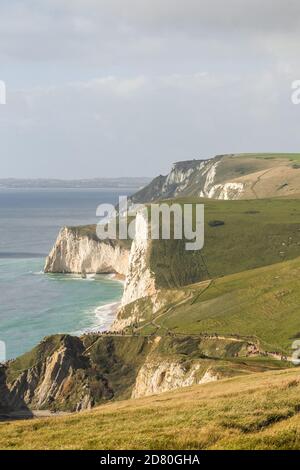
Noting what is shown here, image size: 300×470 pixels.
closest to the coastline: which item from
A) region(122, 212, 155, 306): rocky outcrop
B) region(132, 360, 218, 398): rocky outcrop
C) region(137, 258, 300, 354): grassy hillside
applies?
region(122, 212, 155, 306): rocky outcrop

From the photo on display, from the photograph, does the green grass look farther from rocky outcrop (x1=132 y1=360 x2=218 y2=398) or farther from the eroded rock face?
rocky outcrop (x1=132 y1=360 x2=218 y2=398)

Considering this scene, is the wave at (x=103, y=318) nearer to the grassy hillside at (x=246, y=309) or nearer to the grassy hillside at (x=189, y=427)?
the grassy hillside at (x=246, y=309)

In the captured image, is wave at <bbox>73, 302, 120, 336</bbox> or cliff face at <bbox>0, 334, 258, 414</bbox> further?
wave at <bbox>73, 302, 120, 336</bbox>

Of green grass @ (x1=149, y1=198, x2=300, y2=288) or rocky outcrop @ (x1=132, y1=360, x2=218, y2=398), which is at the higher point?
green grass @ (x1=149, y1=198, x2=300, y2=288)

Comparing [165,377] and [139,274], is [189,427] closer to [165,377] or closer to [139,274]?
[165,377]

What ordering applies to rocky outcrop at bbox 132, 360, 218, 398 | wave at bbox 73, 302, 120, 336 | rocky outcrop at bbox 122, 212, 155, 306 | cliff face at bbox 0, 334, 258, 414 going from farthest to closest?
rocky outcrop at bbox 122, 212, 155, 306 < wave at bbox 73, 302, 120, 336 < cliff face at bbox 0, 334, 258, 414 < rocky outcrop at bbox 132, 360, 218, 398

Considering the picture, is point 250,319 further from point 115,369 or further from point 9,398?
point 9,398

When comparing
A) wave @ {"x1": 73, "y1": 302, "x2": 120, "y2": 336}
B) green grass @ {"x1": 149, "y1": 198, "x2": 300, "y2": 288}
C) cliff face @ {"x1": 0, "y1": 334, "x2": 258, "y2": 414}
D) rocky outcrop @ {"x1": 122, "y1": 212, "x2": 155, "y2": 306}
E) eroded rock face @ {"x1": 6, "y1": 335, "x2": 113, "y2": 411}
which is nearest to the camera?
cliff face @ {"x1": 0, "y1": 334, "x2": 258, "y2": 414}

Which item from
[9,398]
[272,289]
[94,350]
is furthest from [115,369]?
[272,289]

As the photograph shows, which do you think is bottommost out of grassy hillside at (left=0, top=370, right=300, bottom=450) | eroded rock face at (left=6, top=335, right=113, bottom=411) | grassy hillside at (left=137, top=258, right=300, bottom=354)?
eroded rock face at (left=6, top=335, right=113, bottom=411)
